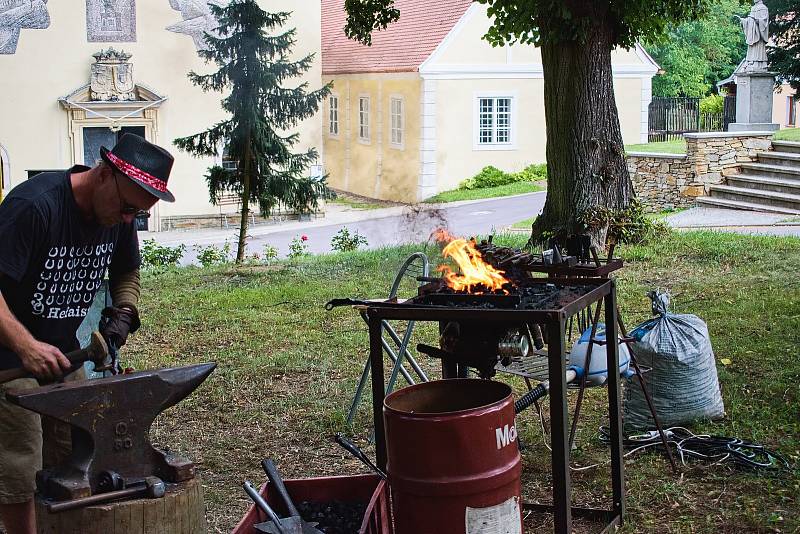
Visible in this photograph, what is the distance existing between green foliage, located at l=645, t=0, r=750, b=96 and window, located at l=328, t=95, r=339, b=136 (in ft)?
55.1

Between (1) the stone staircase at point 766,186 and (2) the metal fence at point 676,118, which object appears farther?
(2) the metal fence at point 676,118

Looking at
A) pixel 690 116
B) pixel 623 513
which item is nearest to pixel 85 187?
pixel 623 513

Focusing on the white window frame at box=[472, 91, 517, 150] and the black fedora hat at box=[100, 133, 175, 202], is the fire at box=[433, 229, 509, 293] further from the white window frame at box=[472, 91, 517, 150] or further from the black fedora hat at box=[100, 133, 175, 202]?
the white window frame at box=[472, 91, 517, 150]

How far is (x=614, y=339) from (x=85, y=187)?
2.39m

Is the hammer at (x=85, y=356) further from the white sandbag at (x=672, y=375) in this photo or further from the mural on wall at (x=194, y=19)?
the mural on wall at (x=194, y=19)

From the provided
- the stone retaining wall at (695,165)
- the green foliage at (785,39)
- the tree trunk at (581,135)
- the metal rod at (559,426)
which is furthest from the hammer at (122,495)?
the green foliage at (785,39)

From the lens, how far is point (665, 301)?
5.86 m

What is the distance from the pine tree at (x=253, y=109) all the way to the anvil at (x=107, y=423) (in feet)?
35.5

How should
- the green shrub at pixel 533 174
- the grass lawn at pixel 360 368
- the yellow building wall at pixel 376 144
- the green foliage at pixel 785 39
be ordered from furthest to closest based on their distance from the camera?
the green shrub at pixel 533 174 → the yellow building wall at pixel 376 144 → the green foliage at pixel 785 39 → the grass lawn at pixel 360 368

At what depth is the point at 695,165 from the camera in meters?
18.0

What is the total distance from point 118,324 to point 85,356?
1.80 feet

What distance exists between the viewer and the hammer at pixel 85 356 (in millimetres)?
3400

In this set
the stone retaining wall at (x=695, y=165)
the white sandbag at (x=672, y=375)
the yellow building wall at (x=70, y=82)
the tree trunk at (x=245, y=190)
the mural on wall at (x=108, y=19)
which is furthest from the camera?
the mural on wall at (x=108, y=19)

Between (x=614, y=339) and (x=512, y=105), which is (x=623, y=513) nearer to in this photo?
(x=614, y=339)
